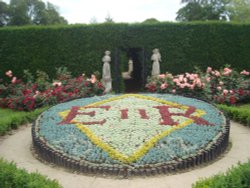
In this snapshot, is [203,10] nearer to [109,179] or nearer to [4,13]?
[4,13]

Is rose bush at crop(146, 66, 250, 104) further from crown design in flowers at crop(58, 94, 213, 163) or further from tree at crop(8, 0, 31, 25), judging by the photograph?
tree at crop(8, 0, 31, 25)

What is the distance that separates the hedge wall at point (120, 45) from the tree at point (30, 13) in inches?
844

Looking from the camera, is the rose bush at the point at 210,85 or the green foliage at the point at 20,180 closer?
the green foliage at the point at 20,180

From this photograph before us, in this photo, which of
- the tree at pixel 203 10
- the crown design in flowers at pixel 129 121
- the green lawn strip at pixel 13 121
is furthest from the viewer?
the tree at pixel 203 10

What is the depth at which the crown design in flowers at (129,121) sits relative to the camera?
5.80 metres

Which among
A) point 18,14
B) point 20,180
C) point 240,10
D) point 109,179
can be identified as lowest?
point 109,179

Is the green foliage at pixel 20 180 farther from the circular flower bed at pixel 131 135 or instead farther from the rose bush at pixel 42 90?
the rose bush at pixel 42 90

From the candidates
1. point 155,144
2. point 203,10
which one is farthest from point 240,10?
point 155,144

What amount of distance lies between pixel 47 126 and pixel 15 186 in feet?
10.4

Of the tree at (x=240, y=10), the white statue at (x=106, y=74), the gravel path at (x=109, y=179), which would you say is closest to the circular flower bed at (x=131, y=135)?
the gravel path at (x=109, y=179)

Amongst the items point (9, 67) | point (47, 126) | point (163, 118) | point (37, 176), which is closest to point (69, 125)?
point (47, 126)

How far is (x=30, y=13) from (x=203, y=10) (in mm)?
20603

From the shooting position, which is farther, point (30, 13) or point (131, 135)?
point (30, 13)

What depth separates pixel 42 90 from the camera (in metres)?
12.3
